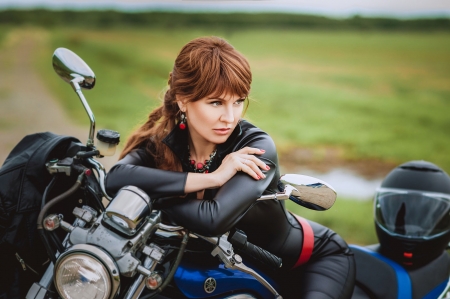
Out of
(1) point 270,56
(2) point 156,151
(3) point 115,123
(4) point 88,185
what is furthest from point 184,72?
(1) point 270,56

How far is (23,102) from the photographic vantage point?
8.55 m

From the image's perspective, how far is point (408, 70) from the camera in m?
10.7

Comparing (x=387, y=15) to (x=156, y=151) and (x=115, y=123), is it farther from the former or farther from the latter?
(x=156, y=151)

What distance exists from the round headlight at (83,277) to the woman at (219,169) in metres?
A: 0.31

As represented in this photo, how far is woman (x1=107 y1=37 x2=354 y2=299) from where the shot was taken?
1641 millimetres

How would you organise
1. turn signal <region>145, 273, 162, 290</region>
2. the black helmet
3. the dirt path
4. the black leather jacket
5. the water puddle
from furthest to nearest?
the dirt path, the water puddle, the black helmet, the black leather jacket, turn signal <region>145, 273, 162, 290</region>

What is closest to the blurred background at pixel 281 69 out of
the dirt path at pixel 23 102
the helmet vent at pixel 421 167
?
the dirt path at pixel 23 102

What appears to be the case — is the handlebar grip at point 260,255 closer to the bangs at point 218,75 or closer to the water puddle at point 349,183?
the bangs at point 218,75

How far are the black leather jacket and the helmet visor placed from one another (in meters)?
0.52

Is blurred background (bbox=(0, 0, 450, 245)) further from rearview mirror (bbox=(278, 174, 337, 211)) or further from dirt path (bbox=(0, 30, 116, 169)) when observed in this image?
rearview mirror (bbox=(278, 174, 337, 211))

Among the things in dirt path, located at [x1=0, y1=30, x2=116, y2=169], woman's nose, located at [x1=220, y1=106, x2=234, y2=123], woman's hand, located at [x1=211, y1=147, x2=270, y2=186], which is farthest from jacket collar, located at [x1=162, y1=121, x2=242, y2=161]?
dirt path, located at [x1=0, y1=30, x2=116, y2=169]

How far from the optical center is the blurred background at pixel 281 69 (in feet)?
25.6

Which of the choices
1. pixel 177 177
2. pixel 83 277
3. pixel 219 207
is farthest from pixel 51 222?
pixel 219 207

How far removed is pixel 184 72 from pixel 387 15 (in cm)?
1000
